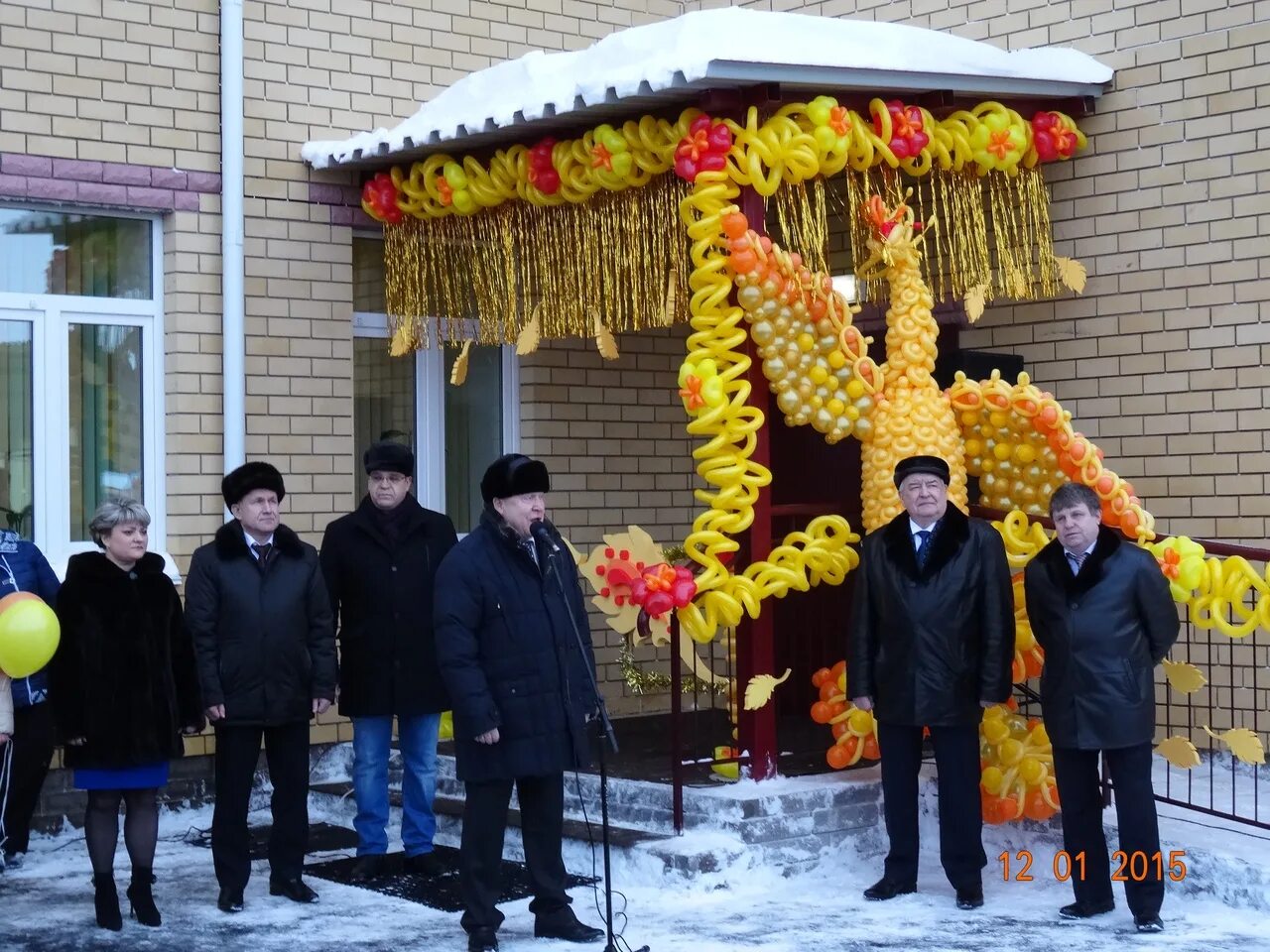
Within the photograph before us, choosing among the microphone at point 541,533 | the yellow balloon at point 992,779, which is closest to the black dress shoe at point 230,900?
the microphone at point 541,533

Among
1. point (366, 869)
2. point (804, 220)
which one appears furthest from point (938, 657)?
point (366, 869)

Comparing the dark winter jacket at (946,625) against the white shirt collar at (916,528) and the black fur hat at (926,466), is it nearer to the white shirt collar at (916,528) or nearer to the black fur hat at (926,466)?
the white shirt collar at (916,528)

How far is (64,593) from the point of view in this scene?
605 cm

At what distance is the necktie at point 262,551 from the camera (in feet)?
21.0

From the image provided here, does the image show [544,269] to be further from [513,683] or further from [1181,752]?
[1181,752]

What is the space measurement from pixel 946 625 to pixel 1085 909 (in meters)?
1.10

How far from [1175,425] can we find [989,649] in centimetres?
208

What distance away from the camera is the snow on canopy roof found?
668 centimetres

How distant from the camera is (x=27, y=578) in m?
6.66

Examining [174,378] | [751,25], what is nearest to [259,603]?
[174,378]

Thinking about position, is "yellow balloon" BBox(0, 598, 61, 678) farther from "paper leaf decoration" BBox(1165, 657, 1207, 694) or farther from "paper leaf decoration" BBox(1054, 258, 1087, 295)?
"paper leaf decoration" BBox(1054, 258, 1087, 295)

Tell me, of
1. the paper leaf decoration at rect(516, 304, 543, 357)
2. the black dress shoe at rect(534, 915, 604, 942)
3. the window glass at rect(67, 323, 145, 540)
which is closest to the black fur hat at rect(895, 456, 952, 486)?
the black dress shoe at rect(534, 915, 604, 942)

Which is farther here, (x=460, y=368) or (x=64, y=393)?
(x=460, y=368)
